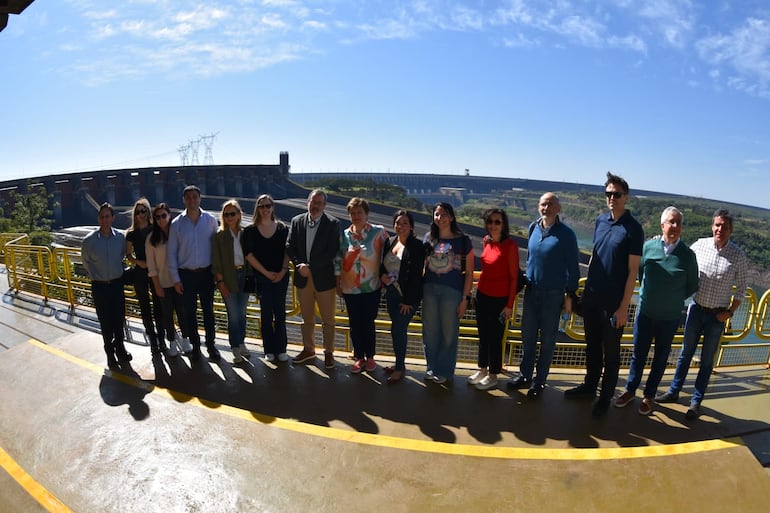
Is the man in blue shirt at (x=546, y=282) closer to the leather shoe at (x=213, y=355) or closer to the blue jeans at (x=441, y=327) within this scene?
the blue jeans at (x=441, y=327)

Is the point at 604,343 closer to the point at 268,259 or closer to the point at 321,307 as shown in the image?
the point at 321,307

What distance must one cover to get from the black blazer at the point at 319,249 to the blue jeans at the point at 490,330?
143cm

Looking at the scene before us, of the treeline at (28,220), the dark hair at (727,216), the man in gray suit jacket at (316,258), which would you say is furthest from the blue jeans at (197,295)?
the treeline at (28,220)

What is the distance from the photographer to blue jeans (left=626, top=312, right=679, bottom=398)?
11.8ft

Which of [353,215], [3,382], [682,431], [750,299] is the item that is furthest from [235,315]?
[750,299]

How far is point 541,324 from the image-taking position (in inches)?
153

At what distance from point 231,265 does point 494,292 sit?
2.59m

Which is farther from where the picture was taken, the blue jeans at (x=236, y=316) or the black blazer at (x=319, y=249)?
the blue jeans at (x=236, y=316)

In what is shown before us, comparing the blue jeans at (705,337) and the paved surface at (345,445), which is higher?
the blue jeans at (705,337)

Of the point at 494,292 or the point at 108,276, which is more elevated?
the point at 494,292

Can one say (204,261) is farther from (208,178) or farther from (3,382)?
(208,178)

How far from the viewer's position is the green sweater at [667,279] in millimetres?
3443

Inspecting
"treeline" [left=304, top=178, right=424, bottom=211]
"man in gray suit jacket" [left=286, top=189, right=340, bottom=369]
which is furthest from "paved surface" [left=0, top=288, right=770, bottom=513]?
"treeline" [left=304, top=178, right=424, bottom=211]

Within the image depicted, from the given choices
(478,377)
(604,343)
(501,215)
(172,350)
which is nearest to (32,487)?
(172,350)
